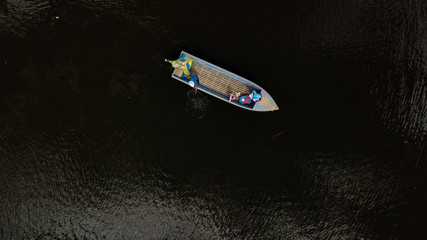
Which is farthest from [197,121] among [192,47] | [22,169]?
[22,169]

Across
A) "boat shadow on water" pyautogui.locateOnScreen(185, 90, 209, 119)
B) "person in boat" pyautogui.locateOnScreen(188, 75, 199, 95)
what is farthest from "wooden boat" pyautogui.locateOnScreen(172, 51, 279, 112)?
"boat shadow on water" pyautogui.locateOnScreen(185, 90, 209, 119)

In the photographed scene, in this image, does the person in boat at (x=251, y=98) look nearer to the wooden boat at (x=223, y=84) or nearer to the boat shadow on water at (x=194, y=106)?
the wooden boat at (x=223, y=84)

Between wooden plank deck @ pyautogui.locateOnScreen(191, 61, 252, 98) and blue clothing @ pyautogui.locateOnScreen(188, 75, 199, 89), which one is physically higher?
wooden plank deck @ pyautogui.locateOnScreen(191, 61, 252, 98)

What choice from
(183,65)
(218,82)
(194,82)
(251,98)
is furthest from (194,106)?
(251,98)

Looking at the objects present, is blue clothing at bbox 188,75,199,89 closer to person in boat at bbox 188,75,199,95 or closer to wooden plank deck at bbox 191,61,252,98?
person in boat at bbox 188,75,199,95

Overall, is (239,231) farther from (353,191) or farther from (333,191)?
(353,191)

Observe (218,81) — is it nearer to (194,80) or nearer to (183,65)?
(194,80)
